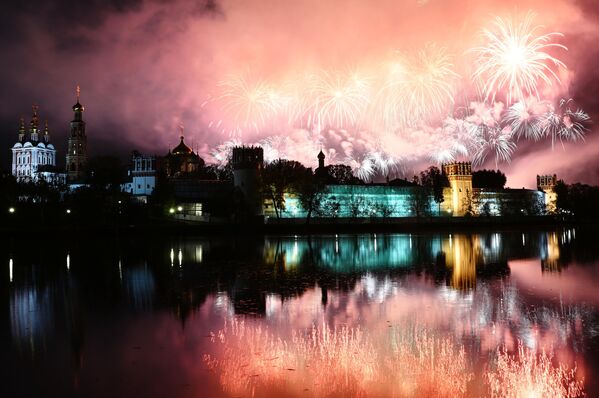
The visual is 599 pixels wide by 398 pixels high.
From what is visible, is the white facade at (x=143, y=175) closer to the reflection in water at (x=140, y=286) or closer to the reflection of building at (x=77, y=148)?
the reflection of building at (x=77, y=148)

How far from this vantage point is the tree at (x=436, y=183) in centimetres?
9331

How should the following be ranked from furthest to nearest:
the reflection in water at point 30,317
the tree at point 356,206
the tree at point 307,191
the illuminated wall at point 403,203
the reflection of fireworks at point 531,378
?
the tree at point 356,206, the illuminated wall at point 403,203, the tree at point 307,191, the reflection in water at point 30,317, the reflection of fireworks at point 531,378

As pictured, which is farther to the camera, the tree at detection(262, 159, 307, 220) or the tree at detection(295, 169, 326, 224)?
the tree at detection(262, 159, 307, 220)

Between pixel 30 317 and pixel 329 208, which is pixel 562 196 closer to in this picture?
pixel 329 208

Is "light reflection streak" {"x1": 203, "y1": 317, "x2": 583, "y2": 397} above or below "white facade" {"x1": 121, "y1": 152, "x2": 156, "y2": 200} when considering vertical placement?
below

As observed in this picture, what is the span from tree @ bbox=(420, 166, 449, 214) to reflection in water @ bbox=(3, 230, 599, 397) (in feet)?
228

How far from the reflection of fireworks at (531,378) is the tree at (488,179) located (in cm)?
11541

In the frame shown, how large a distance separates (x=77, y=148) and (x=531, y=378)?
4279 inches

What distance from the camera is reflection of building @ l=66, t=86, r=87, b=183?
10850cm

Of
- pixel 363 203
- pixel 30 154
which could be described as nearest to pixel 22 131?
pixel 30 154

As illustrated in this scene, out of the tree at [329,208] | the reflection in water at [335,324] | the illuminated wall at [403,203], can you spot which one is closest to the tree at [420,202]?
the illuminated wall at [403,203]

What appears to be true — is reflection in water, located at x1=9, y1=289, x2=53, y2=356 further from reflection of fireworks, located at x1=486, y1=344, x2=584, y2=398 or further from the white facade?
the white facade

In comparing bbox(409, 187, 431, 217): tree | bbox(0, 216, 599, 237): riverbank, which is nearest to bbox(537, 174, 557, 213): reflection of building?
bbox(0, 216, 599, 237): riverbank

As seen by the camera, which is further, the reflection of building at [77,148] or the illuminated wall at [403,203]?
the reflection of building at [77,148]
